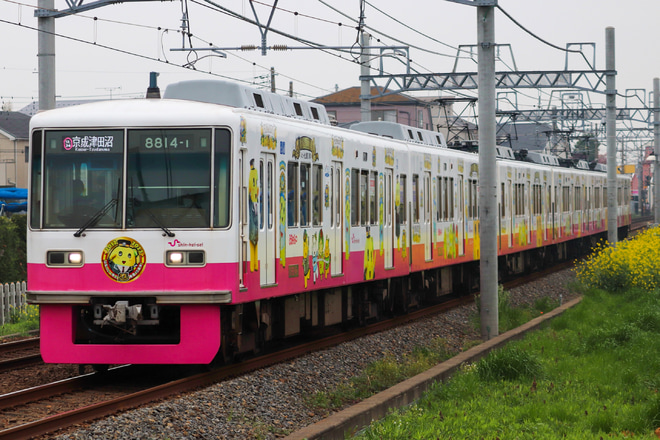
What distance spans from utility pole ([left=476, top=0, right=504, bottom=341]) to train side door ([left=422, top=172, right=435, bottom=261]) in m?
2.93

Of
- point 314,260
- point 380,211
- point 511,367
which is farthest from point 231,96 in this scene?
point 380,211

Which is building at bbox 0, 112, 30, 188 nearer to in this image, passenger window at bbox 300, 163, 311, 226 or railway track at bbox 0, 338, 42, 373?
railway track at bbox 0, 338, 42, 373

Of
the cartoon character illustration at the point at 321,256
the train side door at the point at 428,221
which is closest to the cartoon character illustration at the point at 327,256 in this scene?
the cartoon character illustration at the point at 321,256

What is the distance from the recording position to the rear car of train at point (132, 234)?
10.1m

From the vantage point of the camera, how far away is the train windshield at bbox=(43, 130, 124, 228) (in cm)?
1030

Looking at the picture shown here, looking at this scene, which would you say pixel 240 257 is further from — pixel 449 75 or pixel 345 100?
pixel 345 100

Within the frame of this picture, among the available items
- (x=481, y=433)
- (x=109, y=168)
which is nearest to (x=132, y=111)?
(x=109, y=168)

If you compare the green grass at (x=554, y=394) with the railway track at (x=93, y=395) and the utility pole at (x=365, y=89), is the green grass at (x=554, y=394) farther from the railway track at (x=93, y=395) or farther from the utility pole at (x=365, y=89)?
the utility pole at (x=365, y=89)

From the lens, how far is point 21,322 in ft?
54.1

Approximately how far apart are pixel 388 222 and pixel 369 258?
1.11m

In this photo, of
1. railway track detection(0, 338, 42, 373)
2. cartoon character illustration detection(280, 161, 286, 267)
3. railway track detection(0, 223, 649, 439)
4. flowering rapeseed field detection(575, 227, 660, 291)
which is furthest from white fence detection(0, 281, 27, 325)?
flowering rapeseed field detection(575, 227, 660, 291)

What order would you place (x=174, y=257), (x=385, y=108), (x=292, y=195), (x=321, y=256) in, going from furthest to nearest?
(x=385, y=108)
(x=321, y=256)
(x=292, y=195)
(x=174, y=257)

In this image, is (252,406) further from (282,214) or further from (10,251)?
(10,251)

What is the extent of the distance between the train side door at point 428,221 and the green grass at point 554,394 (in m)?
4.82
